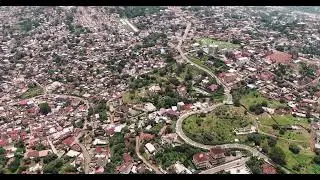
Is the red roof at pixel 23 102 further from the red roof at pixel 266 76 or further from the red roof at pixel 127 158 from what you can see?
the red roof at pixel 266 76

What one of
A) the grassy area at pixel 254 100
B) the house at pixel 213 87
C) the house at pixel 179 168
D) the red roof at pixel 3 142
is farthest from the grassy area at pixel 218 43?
the red roof at pixel 3 142

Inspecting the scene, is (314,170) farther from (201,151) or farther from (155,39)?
(155,39)

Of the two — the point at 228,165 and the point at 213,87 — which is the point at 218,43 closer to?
the point at 213,87

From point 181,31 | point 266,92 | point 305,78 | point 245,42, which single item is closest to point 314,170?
point 266,92

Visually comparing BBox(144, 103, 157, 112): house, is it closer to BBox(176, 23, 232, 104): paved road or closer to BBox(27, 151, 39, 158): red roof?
BBox(176, 23, 232, 104): paved road

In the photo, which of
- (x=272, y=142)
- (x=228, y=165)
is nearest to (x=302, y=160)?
(x=272, y=142)

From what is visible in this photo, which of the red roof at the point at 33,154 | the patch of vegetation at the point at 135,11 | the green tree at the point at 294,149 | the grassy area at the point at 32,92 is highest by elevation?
the green tree at the point at 294,149

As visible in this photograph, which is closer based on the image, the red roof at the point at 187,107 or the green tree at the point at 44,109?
the red roof at the point at 187,107
